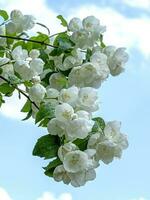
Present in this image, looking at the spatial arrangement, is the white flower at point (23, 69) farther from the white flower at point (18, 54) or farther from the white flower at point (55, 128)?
the white flower at point (55, 128)

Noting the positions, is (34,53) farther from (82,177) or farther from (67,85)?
(82,177)

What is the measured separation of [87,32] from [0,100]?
1.11 ft

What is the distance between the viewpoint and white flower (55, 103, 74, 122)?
1136mm

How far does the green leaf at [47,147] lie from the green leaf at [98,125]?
91 mm

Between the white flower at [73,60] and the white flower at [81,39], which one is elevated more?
the white flower at [81,39]

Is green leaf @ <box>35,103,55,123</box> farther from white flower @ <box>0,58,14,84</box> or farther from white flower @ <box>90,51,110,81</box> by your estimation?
white flower @ <box>0,58,14,84</box>

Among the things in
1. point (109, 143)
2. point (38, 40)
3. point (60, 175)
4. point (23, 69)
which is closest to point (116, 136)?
point (109, 143)

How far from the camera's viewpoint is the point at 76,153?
111cm

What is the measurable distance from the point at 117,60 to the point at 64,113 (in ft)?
1.00

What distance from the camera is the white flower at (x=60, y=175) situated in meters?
1.14

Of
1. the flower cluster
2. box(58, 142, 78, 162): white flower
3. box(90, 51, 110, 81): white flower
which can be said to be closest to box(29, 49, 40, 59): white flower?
the flower cluster

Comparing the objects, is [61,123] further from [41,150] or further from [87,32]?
[87,32]

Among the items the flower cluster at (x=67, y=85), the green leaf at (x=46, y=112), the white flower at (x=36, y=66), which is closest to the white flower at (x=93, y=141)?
the flower cluster at (x=67, y=85)

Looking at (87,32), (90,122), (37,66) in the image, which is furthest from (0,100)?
(90,122)
